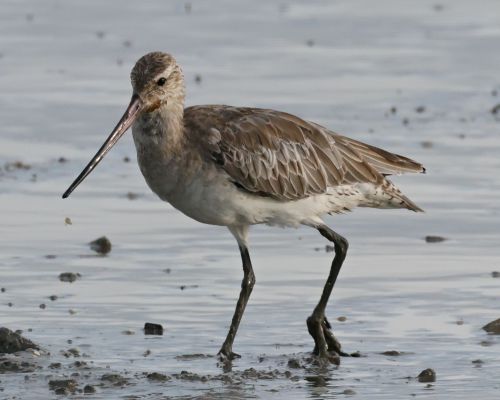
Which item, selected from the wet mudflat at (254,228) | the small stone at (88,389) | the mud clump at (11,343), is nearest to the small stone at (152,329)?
the wet mudflat at (254,228)

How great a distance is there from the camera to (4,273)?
12.5m

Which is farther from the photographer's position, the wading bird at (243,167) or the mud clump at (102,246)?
the mud clump at (102,246)

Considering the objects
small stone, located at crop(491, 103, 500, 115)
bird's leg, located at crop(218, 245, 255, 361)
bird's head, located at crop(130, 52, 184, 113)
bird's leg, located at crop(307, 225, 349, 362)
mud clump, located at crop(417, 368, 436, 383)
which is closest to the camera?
mud clump, located at crop(417, 368, 436, 383)

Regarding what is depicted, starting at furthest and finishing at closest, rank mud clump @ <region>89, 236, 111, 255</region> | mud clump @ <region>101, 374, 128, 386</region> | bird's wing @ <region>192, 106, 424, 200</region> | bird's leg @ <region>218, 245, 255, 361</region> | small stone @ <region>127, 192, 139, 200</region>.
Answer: small stone @ <region>127, 192, 139, 200</region> < mud clump @ <region>89, 236, 111, 255</region> < bird's wing @ <region>192, 106, 424, 200</region> < bird's leg @ <region>218, 245, 255, 361</region> < mud clump @ <region>101, 374, 128, 386</region>

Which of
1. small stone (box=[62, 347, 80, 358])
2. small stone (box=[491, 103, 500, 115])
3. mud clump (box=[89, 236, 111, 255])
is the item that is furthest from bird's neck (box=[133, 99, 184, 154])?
small stone (box=[491, 103, 500, 115])

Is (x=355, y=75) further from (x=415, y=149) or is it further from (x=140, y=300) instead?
(x=140, y=300)

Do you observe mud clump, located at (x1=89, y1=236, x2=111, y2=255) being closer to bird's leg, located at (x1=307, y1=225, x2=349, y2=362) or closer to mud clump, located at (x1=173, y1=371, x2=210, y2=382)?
bird's leg, located at (x1=307, y1=225, x2=349, y2=362)

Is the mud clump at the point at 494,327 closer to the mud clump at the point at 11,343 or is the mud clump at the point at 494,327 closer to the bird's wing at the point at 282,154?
the bird's wing at the point at 282,154

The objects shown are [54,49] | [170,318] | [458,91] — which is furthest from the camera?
[54,49]

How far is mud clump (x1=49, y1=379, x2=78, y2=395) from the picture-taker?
1004 centimetres

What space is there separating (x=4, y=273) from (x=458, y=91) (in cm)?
699

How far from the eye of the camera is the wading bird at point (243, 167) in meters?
11.1

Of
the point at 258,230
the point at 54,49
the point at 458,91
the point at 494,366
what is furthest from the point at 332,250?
the point at 54,49

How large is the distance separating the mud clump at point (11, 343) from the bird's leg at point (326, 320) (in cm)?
170
